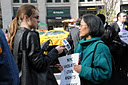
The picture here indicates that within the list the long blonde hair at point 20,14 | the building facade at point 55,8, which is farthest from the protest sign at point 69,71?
the building facade at point 55,8

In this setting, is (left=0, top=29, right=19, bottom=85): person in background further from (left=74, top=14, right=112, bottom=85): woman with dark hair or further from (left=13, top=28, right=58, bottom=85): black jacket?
(left=74, top=14, right=112, bottom=85): woman with dark hair

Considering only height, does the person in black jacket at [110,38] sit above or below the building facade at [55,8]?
below

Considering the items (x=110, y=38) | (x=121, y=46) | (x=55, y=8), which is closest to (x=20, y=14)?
(x=110, y=38)

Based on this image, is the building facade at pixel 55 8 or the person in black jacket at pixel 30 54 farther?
the building facade at pixel 55 8

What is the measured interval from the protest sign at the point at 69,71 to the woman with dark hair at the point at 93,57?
0.11m

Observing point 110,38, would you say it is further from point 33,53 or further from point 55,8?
point 55,8

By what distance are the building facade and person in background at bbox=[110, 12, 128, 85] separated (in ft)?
91.8

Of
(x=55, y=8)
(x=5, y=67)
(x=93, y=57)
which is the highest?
(x=55, y=8)

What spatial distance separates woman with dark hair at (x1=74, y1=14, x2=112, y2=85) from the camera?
1718 millimetres

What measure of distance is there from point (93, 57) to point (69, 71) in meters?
0.49

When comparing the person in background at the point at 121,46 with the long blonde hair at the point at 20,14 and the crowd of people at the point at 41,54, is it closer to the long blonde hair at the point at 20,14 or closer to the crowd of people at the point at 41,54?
the crowd of people at the point at 41,54

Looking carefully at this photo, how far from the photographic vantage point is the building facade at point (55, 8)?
3112 cm

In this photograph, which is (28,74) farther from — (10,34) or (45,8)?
(45,8)

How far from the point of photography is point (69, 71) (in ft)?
6.72
